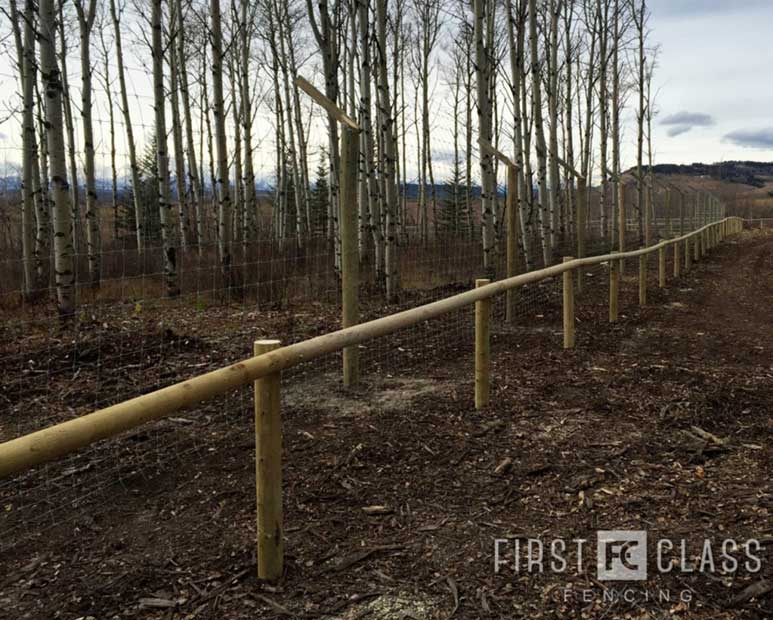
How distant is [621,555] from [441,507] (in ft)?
2.81

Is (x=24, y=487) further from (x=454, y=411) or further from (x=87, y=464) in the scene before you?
(x=454, y=411)

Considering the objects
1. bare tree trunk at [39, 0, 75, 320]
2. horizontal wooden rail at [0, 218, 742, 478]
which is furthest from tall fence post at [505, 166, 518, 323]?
bare tree trunk at [39, 0, 75, 320]

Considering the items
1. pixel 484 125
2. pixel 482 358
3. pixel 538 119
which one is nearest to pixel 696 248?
pixel 538 119

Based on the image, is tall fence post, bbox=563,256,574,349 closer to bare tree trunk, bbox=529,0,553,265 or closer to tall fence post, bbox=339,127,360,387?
tall fence post, bbox=339,127,360,387

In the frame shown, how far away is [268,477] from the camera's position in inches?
95.0

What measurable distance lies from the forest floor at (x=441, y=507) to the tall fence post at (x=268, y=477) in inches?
3.7

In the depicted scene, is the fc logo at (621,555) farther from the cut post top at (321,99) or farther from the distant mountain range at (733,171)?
the distant mountain range at (733,171)

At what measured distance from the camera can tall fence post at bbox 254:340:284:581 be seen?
239 cm

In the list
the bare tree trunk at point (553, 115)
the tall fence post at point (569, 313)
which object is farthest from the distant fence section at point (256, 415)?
the bare tree trunk at point (553, 115)

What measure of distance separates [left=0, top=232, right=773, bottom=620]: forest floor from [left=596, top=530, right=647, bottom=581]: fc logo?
0.04 m

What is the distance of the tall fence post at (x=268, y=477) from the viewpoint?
239 cm

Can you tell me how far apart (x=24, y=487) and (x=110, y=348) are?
9.59 feet

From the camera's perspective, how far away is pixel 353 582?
94.4 inches

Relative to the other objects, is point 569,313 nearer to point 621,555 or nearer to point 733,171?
point 621,555
